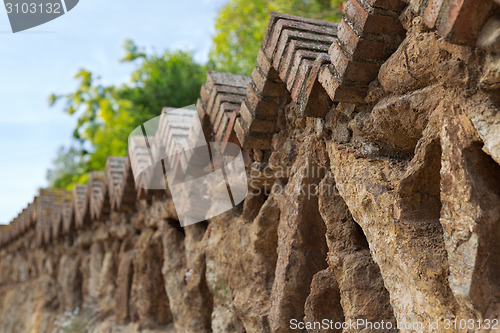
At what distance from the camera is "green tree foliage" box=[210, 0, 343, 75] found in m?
8.19

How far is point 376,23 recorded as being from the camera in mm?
1341

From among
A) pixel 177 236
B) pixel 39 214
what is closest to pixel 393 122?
pixel 177 236

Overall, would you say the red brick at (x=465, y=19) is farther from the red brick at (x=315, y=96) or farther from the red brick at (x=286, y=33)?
the red brick at (x=286, y=33)

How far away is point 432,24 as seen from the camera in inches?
44.0

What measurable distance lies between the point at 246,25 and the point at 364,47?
984 cm

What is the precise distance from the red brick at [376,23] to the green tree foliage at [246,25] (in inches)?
230

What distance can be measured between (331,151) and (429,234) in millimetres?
447

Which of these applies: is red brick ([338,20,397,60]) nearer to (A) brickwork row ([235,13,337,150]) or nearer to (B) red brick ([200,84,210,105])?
(A) brickwork row ([235,13,337,150])

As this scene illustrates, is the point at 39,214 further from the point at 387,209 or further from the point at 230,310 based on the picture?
the point at 387,209

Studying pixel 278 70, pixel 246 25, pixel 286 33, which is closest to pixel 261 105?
pixel 278 70

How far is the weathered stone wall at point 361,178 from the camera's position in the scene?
3.62 ft

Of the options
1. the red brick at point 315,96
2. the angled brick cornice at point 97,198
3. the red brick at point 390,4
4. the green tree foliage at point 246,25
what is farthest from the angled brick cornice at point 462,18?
the green tree foliage at point 246,25

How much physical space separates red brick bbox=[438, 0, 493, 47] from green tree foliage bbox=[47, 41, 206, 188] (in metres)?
6.32

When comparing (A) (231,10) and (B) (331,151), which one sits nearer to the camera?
(B) (331,151)
